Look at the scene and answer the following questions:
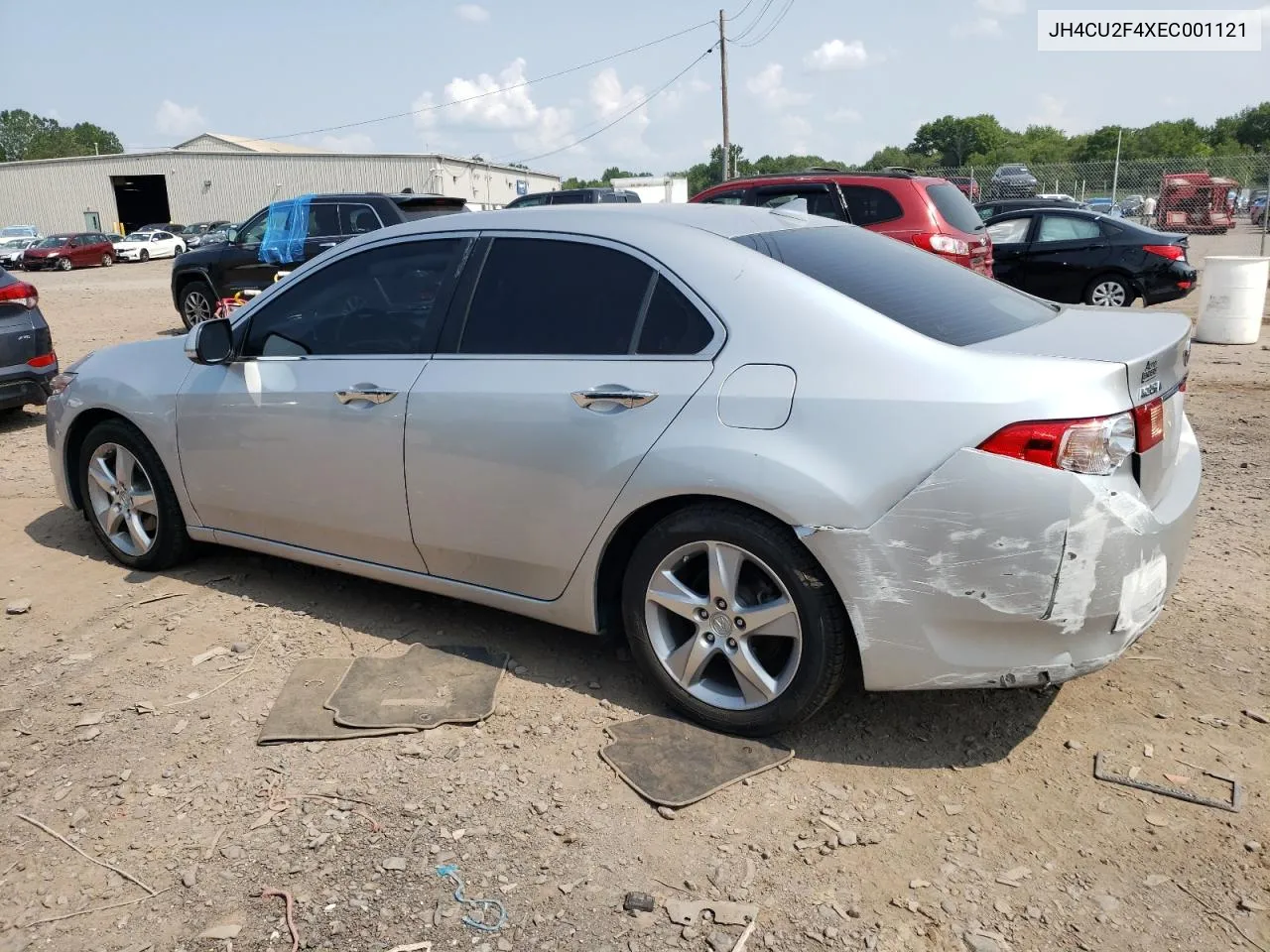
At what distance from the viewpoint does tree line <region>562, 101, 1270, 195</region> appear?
7188 cm

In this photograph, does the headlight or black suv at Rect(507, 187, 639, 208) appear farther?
black suv at Rect(507, 187, 639, 208)

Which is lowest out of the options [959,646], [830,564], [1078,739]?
[1078,739]

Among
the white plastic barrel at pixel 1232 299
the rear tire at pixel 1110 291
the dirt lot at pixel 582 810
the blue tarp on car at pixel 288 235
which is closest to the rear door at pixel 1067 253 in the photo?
the rear tire at pixel 1110 291

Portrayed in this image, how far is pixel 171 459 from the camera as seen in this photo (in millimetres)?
4383

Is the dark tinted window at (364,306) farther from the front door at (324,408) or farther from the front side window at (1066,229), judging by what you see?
the front side window at (1066,229)

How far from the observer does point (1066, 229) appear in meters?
13.2

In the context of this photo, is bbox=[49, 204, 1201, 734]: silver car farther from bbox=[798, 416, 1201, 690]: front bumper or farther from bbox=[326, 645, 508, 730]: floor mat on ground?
bbox=[326, 645, 508, 730]: floor mat on ground

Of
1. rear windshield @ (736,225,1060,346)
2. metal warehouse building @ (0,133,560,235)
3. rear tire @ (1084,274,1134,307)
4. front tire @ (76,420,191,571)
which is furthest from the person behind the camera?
metal warehouse building @ (0,133,560,235)

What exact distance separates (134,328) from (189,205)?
4338cm

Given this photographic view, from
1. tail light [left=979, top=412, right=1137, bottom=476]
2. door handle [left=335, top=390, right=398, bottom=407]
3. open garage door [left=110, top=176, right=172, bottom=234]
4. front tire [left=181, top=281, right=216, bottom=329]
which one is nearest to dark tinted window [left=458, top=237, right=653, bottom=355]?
door handle [left=335, top=390, right=398, bottom=407]

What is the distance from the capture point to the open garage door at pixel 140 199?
57.6m

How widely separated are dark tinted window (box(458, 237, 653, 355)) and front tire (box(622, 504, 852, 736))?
699 millimetres

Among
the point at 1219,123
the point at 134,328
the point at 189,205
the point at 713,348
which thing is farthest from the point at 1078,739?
the point at 1219,123

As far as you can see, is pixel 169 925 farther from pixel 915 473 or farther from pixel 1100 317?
pixel 1100 317
